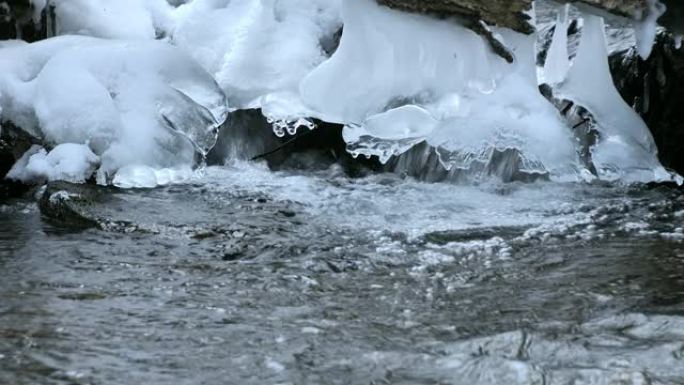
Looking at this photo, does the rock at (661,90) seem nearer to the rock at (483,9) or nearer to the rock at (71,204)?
the rock at (483,9)

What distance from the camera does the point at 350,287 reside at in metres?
3.47

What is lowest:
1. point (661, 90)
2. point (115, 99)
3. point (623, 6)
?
point (115, 99)

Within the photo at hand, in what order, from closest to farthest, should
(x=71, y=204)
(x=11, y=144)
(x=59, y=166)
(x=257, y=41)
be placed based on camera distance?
(x=71, y=204) → (x=59, y=166) → (x=11, y=144) → (x=257, y=41)

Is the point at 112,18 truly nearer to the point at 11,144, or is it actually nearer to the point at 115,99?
the point at 115,99

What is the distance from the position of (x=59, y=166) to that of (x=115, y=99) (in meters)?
0.68

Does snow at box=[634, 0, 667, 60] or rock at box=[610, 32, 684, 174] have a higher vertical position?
snow at box=[634, 0, 667, 60]

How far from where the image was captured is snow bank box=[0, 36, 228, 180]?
545 cm

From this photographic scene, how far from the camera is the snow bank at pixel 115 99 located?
5.45 metres

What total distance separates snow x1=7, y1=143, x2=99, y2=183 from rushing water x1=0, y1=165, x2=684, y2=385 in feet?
1.22

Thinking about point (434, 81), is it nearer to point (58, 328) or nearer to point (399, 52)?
point (399, 52)

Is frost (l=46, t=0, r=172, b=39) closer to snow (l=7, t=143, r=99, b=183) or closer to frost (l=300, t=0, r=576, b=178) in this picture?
snow (l=7, t=143, r=99, b=183)

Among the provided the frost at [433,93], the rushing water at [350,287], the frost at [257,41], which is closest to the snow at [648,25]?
the frost at [433,93]

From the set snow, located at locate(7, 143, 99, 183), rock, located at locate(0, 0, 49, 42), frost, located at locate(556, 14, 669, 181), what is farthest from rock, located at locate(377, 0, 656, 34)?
rock, located at locate(0, 0, 49, 42)

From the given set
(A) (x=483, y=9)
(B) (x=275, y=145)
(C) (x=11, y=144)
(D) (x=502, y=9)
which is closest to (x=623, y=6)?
(D) (x=502, y=9)
